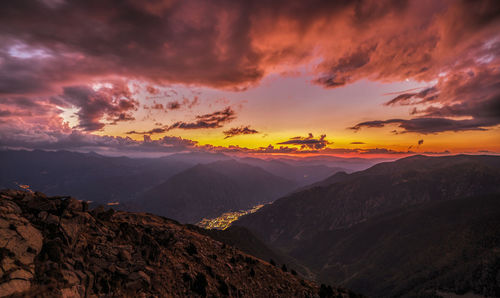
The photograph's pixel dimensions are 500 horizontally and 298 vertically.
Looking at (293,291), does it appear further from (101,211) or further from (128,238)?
(101,211)

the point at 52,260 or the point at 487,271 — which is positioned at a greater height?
the point at 52,260

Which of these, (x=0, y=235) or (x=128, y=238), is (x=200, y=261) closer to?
(x=128, y=238)

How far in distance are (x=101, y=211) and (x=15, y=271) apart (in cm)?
1783

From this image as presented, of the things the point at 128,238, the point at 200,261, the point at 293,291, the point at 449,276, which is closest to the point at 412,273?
the point at 449,276

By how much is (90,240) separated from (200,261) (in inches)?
711

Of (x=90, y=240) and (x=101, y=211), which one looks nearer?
(x=90, y=240)

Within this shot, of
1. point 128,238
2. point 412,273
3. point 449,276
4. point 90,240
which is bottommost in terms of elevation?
point 412,273

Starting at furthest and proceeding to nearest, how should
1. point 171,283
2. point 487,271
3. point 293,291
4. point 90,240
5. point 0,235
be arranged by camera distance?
point 487,271 < point 293,291 < point 171,283 < point 90,240 < point 0,235

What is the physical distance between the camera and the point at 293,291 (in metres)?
43.9

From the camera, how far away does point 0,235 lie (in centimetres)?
1669

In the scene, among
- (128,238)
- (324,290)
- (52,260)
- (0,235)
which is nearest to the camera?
(0,235)

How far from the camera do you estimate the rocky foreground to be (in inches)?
631

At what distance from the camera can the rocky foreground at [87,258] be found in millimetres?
16031

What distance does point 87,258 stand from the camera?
2095 centimetres
